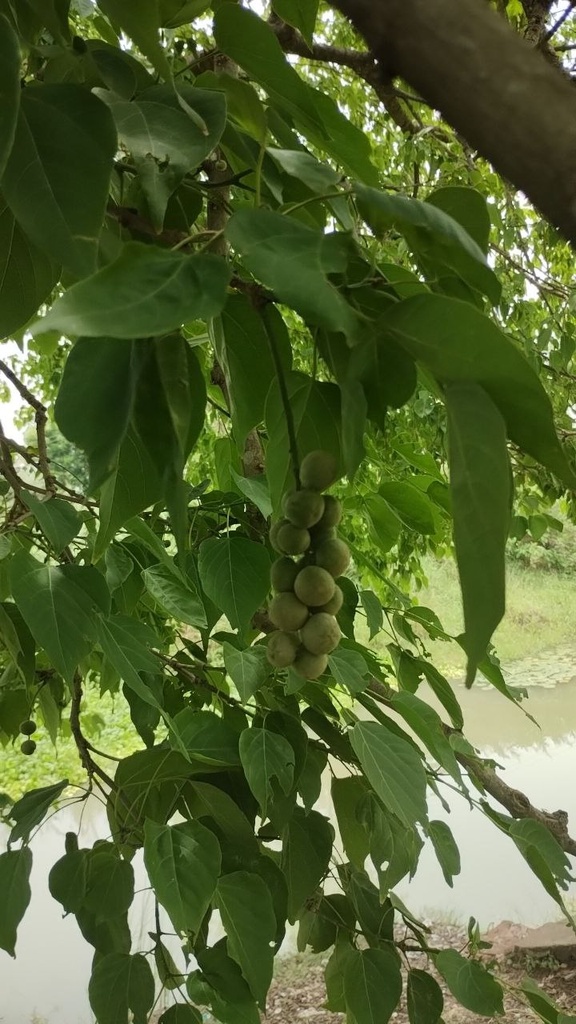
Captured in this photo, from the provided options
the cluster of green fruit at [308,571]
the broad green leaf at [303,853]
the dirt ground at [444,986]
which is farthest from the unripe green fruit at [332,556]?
the dirt ground at [444,986]

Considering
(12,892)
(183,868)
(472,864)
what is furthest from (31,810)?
(472,864)

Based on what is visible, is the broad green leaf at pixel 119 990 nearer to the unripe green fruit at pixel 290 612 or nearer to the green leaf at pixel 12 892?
the green leaf at pixel 12 892

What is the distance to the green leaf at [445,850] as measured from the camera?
0.60 metres

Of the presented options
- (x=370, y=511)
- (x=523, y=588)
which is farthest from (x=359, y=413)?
(x=523, y=588)

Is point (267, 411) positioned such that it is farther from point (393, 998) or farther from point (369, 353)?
point (393, 998)

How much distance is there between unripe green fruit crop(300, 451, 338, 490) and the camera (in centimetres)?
27

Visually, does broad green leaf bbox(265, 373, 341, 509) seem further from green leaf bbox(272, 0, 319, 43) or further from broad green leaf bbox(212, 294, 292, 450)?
green leaf bbox(272, 0, 319, 43)

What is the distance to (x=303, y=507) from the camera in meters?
0.27

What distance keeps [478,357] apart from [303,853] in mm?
458

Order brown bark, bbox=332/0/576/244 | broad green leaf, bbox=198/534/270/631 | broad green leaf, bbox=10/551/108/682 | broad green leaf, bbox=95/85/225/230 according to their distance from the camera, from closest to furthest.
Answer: brown bark, bbox=332/0/576/244 < broad green leaf, bbox=95/85/225/230 < broad green leaf, bbox=10/551/108/682 < broad green leaf, bbox=198/534/270/631

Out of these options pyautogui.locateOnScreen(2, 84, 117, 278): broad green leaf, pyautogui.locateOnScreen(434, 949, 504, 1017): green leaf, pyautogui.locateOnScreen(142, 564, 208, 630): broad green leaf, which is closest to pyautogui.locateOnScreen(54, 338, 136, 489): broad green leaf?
pyautogui.locateOnScreen(2, 84, 117, 278): broad green leaf

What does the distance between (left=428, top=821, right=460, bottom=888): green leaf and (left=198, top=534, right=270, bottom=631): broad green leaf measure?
0.72 feet

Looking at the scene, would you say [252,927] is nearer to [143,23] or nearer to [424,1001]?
[424,1001]

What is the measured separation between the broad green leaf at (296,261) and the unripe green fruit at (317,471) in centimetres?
6
